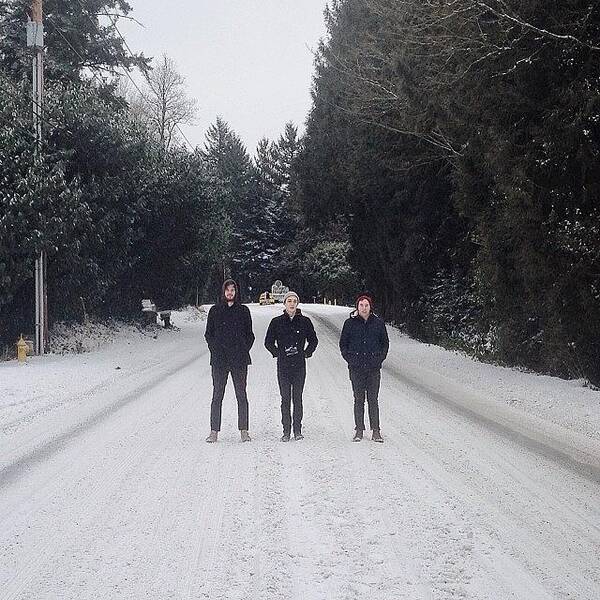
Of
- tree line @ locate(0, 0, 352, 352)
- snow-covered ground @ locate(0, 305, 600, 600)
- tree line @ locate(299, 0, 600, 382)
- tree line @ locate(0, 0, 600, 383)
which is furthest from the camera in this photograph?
tree line @ locate(0, 0, 352, 352)

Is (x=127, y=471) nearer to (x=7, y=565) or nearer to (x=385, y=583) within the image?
(x=7, y=565)

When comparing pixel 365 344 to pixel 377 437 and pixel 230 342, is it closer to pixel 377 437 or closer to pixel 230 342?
pixel 377 437

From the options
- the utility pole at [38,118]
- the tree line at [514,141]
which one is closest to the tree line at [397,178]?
the tree line at [514,141]

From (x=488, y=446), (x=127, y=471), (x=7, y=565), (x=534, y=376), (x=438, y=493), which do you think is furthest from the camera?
(x=534, y=376)

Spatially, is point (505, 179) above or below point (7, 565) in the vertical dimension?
above

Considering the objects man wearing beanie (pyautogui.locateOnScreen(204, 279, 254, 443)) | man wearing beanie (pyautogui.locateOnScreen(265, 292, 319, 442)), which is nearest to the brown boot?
man wearing beanie (pyautogui.locateOnScreen(265, 292, 319, 442))

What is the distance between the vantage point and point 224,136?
88688mm

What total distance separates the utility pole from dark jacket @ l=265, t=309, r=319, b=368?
11866 millimetres

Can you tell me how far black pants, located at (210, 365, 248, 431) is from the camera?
8.43 meters

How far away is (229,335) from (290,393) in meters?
1.03

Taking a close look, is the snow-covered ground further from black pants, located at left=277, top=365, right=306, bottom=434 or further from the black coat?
the black coat

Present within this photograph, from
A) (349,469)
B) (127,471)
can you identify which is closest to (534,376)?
(349,469)

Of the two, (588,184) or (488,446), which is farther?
(588,184)

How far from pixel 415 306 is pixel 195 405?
17.1 m
